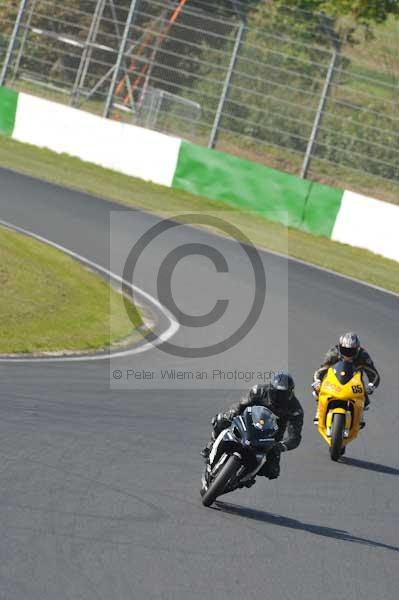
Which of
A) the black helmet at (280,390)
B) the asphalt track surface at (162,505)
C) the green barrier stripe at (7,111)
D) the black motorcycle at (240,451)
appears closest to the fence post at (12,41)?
the green barrier stripe at (7,111)

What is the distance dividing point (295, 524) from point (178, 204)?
19.1 meters

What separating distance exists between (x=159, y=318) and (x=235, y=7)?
47.5 feet

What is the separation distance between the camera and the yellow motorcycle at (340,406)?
435 inches

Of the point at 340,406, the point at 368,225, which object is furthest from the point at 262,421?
the point at 368,225

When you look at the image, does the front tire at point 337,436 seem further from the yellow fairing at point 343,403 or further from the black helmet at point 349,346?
the black helmet at point 349,346

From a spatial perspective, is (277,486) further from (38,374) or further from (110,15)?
(110,15)

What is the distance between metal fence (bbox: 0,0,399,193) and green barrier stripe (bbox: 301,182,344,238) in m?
1.48

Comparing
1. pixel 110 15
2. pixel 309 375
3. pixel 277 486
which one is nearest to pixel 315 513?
pixel 277 486

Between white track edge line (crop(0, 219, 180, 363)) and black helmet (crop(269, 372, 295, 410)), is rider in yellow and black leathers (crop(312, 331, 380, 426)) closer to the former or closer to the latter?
black helmet (crop(269, 372, 295, 410))

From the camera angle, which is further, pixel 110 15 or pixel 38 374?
pixel 110 15

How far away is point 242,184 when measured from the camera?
92.5 ft

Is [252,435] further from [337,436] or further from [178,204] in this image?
[178,204]

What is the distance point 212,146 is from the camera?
29.5m

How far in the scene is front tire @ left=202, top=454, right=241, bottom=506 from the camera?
825cm
